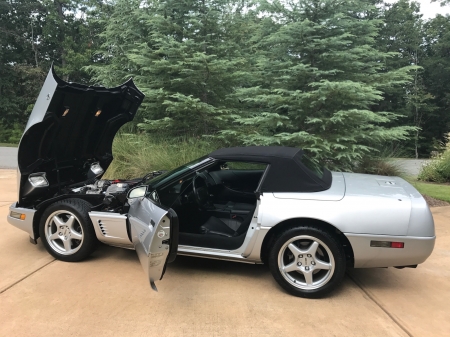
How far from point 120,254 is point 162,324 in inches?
62.3

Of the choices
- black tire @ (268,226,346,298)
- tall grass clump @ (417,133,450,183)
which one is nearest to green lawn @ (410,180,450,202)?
tall grass clump @ (417,133,450,183)

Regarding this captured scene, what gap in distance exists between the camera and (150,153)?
8.09 metres

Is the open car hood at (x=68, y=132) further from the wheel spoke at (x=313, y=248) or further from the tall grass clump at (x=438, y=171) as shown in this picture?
the tall grass clump at (x=438, y=171)

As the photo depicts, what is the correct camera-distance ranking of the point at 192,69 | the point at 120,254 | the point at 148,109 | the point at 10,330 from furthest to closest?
1. the point at 148,109
2. the point at 192,69
3. the point at 120,254
4. the point at 10,330

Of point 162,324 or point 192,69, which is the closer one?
point 162,324

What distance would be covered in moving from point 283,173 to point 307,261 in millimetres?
831

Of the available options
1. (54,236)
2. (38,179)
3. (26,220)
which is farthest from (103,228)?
(38,179)

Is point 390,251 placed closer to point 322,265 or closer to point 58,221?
point 322,265

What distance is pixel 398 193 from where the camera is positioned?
3.12 m

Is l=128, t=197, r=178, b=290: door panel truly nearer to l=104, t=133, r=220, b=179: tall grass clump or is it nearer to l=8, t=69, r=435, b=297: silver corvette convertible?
l=8, t=69, r=435, b=297: silver corvette convertible

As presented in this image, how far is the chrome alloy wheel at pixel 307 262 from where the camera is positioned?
9.73 ft

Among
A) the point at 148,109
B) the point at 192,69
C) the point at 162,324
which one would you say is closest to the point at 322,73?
the point at 192,69

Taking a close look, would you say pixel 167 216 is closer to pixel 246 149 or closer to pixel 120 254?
pixel 246 149

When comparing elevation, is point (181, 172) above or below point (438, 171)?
above
